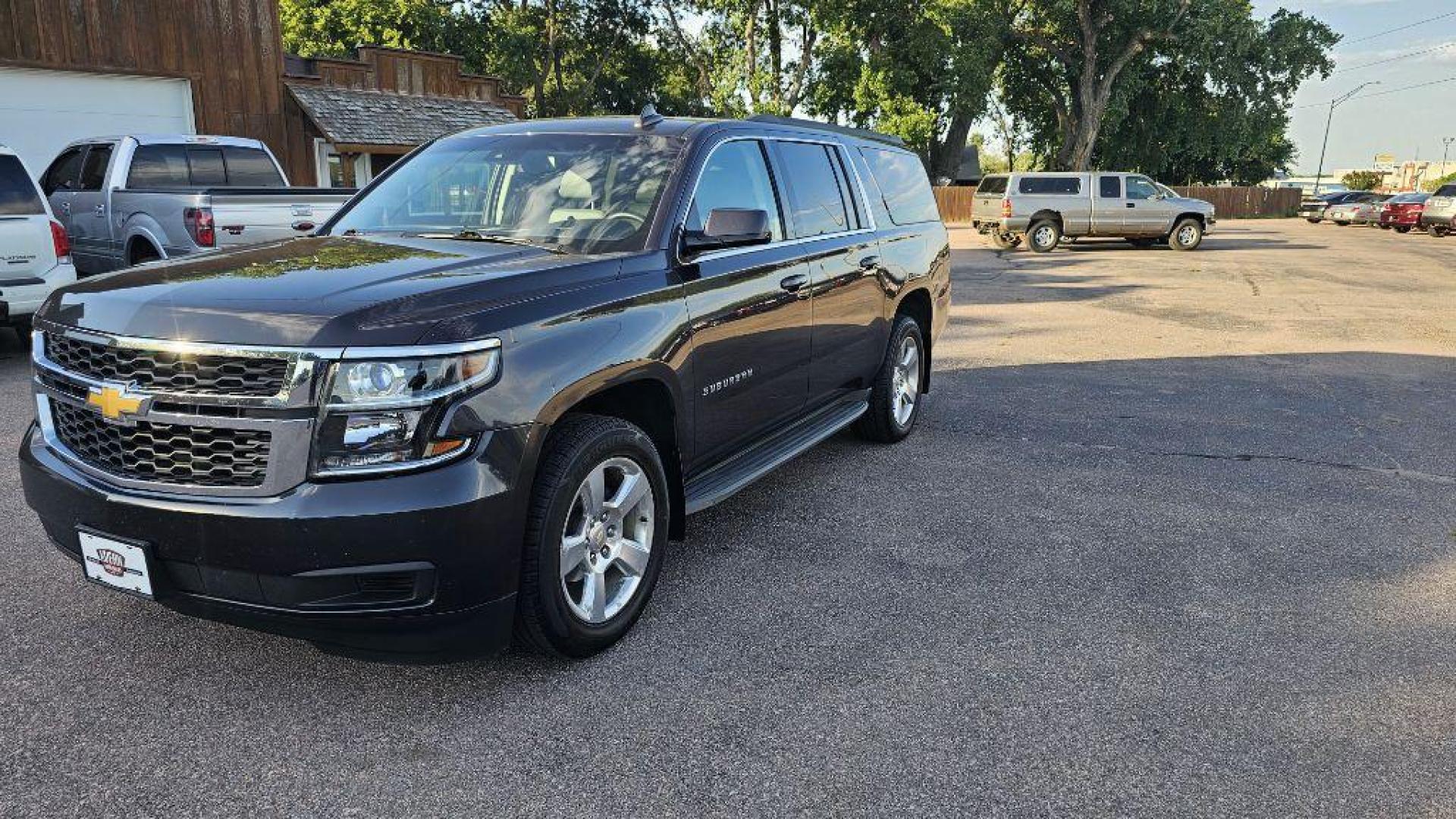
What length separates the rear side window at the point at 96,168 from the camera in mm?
10602

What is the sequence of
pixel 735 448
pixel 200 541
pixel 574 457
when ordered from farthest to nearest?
pixel 735 448, pixel 574 457, pixel 200 541

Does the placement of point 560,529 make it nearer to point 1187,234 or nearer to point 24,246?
point 24,246

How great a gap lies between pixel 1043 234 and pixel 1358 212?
81.9ft

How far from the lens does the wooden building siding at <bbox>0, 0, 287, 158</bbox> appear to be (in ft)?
52.7

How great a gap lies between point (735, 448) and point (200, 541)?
2233 millimetres

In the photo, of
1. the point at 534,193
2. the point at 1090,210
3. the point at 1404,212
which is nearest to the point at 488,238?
the point at 534,193

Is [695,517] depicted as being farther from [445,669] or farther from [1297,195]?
[1297,195]

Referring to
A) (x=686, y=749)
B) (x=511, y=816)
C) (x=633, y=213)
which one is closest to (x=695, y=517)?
(x=633, y=213)

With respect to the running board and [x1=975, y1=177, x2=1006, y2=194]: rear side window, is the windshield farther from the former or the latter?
[x1=975, y1=177, x2=1006, y2=194]: rear side window

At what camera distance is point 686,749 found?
2.94 metres

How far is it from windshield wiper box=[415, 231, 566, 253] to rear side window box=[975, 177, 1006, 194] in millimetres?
23732

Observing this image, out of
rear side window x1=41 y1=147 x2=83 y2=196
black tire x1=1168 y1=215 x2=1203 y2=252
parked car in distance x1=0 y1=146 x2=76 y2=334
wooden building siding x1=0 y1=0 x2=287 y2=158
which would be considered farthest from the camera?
black tire x1=1168 y1=215 x2=1203 y2=252

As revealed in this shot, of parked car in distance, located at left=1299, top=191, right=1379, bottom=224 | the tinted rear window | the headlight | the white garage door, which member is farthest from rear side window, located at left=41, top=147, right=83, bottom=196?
parked car in distance, located at left=1299, top=191, right=1379, bottom=224

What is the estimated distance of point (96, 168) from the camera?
10.8 m
